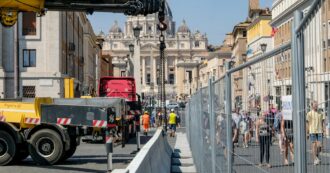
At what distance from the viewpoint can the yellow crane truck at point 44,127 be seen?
58.2 feet

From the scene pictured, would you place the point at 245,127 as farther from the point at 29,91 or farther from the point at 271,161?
the point at 29,91

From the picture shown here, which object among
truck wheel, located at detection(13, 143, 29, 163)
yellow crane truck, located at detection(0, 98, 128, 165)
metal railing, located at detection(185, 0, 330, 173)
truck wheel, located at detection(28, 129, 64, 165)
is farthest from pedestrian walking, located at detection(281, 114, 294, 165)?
truck wheel, located at detection(13, 143, 29, 163)

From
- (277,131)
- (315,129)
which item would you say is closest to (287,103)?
(277,131)

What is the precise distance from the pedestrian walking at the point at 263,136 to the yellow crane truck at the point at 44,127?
12.7 metres

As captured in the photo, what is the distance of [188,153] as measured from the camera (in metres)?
22.4

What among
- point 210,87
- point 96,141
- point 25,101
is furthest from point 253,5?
point 210,87

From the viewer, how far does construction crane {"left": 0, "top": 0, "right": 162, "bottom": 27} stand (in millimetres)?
15109

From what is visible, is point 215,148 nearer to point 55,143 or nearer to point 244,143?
point 244,143

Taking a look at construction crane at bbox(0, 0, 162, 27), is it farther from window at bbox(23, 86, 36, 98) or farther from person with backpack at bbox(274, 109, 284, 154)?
window at bbox(23, 86, 36, 98)

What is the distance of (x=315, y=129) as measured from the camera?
3.61 metres

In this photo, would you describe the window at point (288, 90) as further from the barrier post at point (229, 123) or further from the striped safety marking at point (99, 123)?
the striped safety marking at point (99, 123)

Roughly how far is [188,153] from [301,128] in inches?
741

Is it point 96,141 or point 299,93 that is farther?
point 96,141

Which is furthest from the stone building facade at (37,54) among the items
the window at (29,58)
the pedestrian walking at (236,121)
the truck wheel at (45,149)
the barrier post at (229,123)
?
the pedestrian walking at (236,121)
